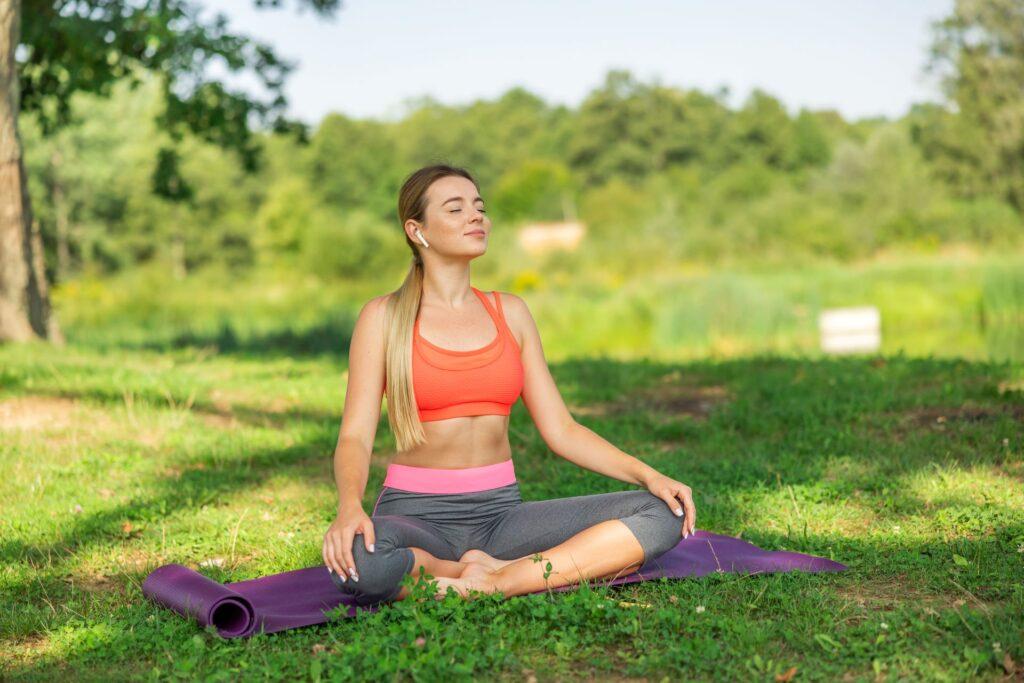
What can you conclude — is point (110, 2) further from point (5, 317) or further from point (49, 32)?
point (5, 317)

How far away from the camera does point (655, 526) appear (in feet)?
11.5

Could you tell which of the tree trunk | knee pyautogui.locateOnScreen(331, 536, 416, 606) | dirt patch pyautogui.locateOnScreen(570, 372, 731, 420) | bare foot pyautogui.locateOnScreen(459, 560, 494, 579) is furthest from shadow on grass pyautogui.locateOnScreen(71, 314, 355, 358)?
knee pyautogui.locateOnScreen(331, 536, 416, 606)

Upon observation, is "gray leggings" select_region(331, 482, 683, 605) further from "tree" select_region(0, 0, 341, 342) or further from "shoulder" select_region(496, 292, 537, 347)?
"tree" select_region(0, 0, 341, 342)

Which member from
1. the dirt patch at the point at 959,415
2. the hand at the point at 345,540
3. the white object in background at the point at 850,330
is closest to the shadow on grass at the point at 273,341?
the dirt patch at the point at 959,415

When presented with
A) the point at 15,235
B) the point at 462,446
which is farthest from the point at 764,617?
the point at 15,235

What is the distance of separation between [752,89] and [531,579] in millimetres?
72628

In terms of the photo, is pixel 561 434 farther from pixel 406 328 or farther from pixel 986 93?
pixel 986 93

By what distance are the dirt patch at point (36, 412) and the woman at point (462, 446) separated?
3.17 meters

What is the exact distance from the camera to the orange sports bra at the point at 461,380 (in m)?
3.61

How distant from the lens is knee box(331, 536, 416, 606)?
10.5 ft

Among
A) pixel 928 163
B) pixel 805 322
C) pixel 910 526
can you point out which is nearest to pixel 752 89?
pixel 928 163

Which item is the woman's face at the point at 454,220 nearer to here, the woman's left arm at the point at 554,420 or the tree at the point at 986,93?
the woman's left arm at the point at 554,420

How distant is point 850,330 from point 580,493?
419 inches

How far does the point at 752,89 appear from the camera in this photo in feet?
236
